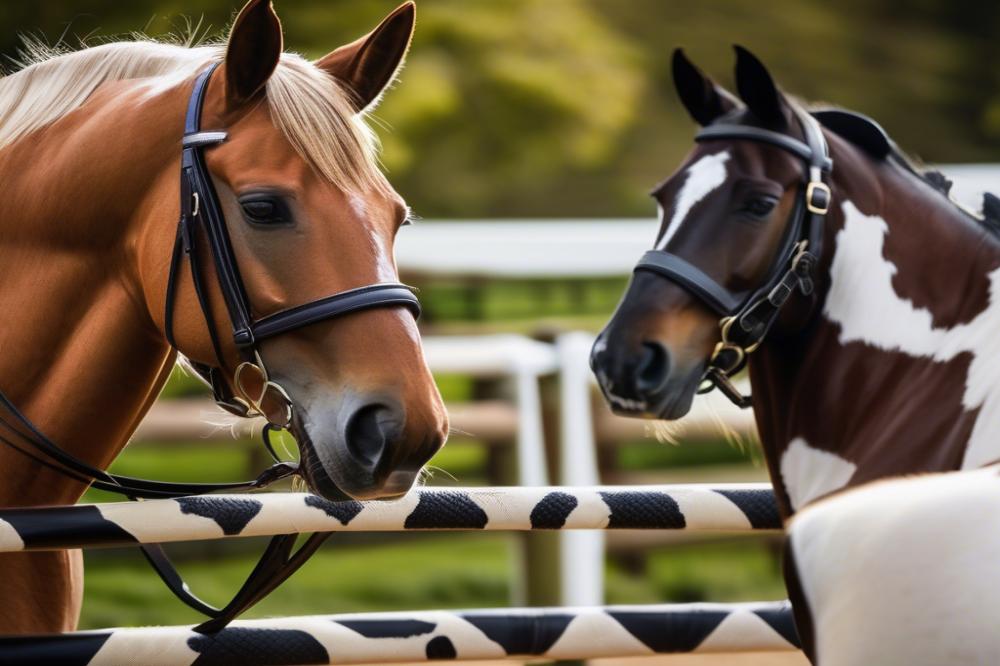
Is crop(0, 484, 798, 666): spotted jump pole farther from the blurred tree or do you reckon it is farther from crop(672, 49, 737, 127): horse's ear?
the blurred tree

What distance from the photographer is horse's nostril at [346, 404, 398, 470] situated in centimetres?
178

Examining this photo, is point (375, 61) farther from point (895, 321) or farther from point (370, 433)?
point (895, 321)

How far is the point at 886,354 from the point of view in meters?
2.32

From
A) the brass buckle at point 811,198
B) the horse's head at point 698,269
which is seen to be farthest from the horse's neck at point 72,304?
the brass buckle at point 811,198

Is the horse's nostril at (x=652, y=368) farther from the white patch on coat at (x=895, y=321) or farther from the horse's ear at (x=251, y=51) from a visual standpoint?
the horse's ear at (x=251, y=51)

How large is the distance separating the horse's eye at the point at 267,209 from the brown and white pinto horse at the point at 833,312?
85 cm

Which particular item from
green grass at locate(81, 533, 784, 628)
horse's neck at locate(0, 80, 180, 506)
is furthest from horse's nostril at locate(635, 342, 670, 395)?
green grass at locate(81, 533, 784, 628)

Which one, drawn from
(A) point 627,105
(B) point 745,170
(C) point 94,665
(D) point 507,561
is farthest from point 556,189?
(C) point 94,665

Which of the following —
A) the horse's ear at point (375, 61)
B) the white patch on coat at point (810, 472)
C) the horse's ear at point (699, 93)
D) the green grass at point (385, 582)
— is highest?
the horse's ear at point (375, 61)

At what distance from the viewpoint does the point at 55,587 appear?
201cm

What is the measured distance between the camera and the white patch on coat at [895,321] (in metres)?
2.12

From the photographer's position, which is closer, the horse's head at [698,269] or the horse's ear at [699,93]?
the horse's head at [698,269]

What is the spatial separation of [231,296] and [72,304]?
1.04ft

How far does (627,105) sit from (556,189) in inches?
121
